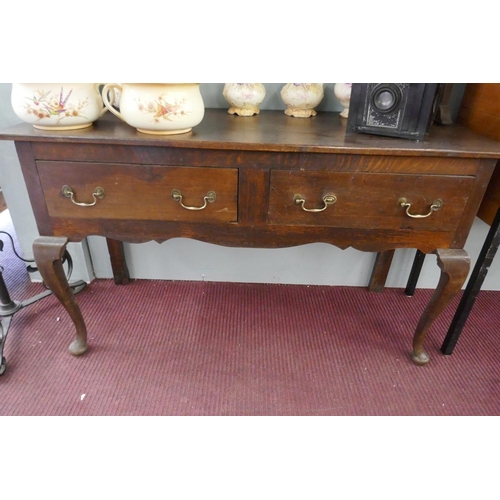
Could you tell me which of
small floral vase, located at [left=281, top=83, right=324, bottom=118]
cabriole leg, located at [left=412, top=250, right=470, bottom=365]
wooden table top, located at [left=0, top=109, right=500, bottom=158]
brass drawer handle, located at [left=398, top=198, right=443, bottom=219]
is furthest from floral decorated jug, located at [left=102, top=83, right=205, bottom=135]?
cabriole leg, located at [left=412, top=250, right=470, bottom=365]

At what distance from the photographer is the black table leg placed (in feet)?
2.94

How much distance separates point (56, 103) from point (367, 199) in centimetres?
65

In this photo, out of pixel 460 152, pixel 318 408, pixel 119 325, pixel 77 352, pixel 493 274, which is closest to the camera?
pixel 460 152

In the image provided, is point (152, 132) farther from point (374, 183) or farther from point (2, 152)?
point (2, 152)

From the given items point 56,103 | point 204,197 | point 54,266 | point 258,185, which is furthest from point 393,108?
point 54,266

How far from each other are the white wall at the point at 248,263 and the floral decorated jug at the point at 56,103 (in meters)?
0.61

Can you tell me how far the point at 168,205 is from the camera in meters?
0.79

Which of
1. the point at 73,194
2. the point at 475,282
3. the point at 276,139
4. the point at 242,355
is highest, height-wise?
the point at 276,139

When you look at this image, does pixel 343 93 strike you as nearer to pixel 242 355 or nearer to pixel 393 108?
pixel 393 108

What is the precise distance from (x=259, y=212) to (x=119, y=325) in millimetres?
675

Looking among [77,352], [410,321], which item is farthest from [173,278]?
[410,321]

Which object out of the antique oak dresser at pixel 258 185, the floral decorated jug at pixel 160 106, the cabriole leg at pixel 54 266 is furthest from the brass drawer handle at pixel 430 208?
the cabriole leg at pixel 54 266

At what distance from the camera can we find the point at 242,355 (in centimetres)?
109

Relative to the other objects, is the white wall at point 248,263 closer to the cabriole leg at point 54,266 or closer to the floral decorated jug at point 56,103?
the cabriole leg at point 54,266
